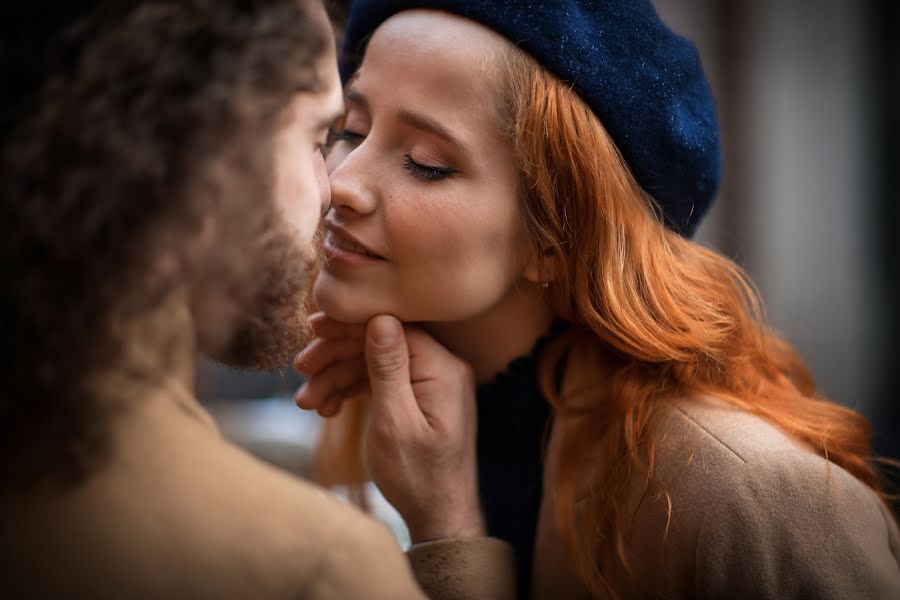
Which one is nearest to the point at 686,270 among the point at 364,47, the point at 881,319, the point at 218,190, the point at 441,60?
the point at 441,60

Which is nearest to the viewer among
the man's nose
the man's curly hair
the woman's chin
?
the man's curly hair

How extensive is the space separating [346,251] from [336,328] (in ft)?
0.68

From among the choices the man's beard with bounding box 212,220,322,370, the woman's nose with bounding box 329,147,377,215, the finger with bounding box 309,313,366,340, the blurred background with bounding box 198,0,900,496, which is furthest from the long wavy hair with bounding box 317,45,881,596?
the blurred background with bounding box 198,0,900,496

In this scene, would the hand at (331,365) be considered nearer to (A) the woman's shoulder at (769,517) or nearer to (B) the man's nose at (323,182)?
(B) the man's nose at (323,182)

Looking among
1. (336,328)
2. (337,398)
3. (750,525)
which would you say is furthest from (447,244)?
(750,525)

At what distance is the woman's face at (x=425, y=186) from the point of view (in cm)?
140

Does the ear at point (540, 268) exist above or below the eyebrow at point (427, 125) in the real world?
below

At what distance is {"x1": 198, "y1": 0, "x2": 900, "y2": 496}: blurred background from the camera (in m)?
4.02

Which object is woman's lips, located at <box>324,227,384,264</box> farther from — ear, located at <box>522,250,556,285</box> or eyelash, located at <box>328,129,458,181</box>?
ear, located at <box>522,250,556,285</box>

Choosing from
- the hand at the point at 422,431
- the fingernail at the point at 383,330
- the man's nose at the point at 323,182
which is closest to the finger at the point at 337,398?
the hand at the point at 422,431

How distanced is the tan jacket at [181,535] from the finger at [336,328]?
74cm

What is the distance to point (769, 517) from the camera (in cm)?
133

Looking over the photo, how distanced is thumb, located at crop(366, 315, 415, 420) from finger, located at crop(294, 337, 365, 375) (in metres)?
0.10

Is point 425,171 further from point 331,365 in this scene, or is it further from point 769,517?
point 769,517
